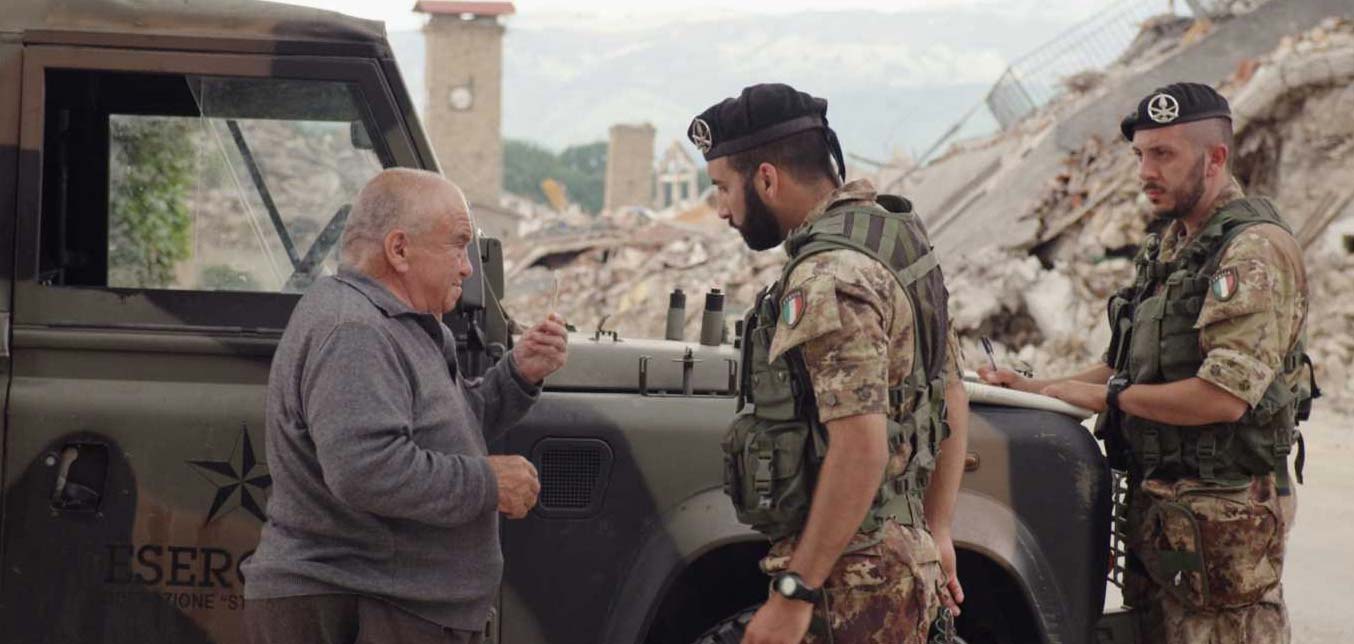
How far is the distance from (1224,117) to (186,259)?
246cm

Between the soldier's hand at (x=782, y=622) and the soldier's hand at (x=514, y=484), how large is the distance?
0.47 metres

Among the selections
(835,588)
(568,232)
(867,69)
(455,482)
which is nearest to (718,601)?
(835,588)

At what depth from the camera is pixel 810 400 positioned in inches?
124

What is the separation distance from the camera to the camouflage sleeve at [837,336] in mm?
2998

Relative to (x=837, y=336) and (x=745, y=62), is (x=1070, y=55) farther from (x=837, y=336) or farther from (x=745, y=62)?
(x=745, y=62)

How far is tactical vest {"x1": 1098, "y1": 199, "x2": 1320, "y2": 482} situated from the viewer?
13.1 feet

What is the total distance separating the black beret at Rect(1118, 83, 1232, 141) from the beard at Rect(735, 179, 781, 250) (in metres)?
1.24

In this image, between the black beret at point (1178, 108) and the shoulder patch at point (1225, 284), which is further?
the black beret at point (1178, 108)

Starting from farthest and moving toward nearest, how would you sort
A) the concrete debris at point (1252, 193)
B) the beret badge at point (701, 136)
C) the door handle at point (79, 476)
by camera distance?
the concrete debris at point (1252, 193) → the door handle at point (79, 476) → the beret badge at point (701, 136)

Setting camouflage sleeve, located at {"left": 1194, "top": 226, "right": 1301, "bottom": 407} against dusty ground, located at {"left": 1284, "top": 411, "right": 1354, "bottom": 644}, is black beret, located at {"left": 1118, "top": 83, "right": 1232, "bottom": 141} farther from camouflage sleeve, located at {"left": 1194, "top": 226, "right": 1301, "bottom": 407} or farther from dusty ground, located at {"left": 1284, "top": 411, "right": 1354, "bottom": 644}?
dusty ground, located at {"left": 1284, "top": 411, "right": 1354, "bottom": 644}

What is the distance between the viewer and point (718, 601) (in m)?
3.88

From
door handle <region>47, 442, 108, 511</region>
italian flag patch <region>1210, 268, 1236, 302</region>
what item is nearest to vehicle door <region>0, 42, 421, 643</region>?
door handle <region>47, 442, 108, 511</region>

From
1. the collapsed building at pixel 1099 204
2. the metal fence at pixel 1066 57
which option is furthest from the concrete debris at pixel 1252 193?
the metal fence at pixel 1066 57

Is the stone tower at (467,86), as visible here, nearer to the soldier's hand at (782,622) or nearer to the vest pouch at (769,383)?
the vest pouch at (769,383)
